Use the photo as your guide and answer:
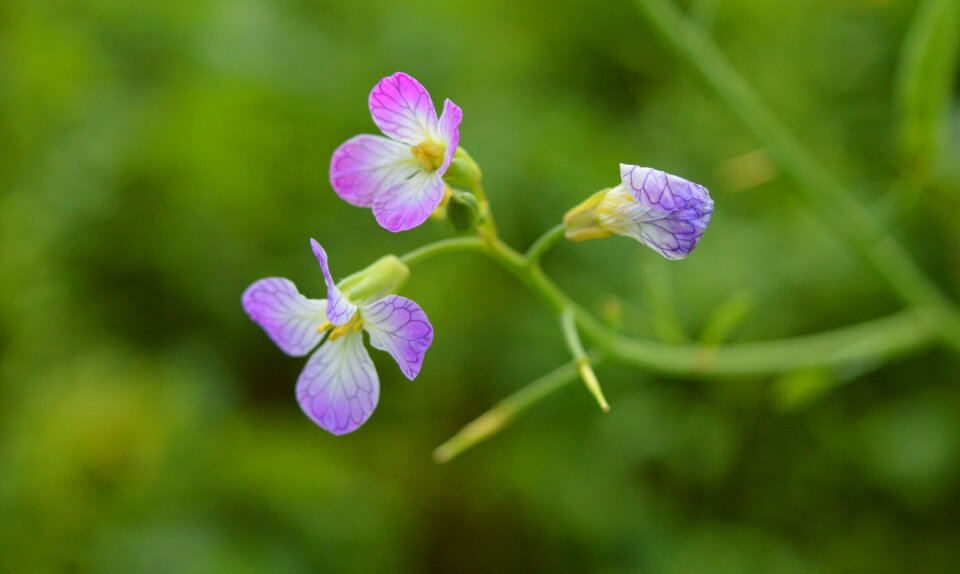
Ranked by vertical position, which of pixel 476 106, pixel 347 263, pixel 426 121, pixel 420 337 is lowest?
pixel 347 263

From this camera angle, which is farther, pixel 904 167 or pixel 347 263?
pixel 347 263

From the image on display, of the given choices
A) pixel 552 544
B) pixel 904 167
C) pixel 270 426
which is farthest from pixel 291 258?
pixel 904 167

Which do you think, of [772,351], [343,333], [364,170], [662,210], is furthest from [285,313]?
[772,351]

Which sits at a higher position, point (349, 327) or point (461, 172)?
point (461, 172)

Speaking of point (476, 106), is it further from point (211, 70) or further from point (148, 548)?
point (148, 548)

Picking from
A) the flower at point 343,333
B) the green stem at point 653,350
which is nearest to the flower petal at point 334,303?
the flower at point 343,333

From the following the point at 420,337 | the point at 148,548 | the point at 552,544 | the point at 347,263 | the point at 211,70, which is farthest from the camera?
the point at 211,70

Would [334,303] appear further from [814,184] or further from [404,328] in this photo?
[814,184]
